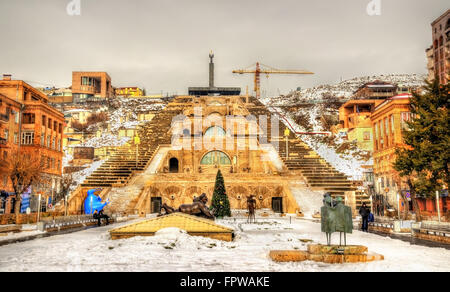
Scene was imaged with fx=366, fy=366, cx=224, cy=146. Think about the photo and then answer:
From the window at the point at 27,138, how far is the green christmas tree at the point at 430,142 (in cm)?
3839

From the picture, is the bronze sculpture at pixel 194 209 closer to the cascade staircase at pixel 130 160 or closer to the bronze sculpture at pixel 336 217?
the bronze sculpture at pixel 336 217

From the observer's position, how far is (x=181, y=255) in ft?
34.2

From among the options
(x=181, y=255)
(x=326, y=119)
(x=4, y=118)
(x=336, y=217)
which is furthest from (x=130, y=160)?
(x=326, y=119)

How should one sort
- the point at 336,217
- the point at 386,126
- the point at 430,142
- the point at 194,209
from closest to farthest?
1. the point at 336,217
2. the point at 194,209
3. the point at 430,142
4. the point at 386,126

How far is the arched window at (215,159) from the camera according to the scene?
50.8 m

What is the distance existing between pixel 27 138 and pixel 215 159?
23362mm

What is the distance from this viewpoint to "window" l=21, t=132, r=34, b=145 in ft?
138

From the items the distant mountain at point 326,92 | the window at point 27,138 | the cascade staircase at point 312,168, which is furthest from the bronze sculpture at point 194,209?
the distant mountain at point 326,92

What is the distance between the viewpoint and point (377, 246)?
41.6 feet

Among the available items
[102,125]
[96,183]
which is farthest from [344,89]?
[96,183]

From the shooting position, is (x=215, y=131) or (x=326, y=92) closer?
(x=215, y=131)

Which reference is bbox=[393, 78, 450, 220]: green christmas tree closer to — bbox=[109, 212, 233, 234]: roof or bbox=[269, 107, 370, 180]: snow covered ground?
bbox=[109, 212, 233, 234]: roof

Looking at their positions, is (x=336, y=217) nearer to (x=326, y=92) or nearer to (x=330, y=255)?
(x=330, y=255)
